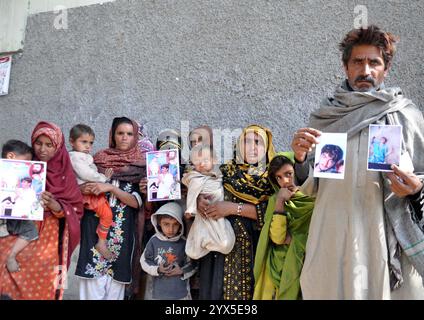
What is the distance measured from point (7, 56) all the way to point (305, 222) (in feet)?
14.6

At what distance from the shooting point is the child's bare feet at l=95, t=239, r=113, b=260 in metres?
3.83

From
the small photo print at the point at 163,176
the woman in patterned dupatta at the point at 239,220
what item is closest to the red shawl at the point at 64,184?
the small photo print at the point at 163,176

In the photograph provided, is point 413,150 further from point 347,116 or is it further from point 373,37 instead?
point 373,37

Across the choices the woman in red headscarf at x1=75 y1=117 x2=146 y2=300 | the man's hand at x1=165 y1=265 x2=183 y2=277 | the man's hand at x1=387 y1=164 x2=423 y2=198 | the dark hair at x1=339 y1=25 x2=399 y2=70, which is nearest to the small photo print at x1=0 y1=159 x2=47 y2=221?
the woman in red headscarf at x1=75 y1=117 x2=146 y2=300

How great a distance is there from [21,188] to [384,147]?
232cm

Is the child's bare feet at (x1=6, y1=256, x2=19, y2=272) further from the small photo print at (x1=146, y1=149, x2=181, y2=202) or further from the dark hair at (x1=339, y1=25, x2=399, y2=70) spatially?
the dark hair at (x1=339, y1=25, x2=399, y2=70)

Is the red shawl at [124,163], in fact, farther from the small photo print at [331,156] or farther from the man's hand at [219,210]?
the small photo print at [331,156]

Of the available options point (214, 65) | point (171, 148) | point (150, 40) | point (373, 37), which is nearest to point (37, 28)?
point (150, 40)

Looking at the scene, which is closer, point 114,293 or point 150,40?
point 114,293

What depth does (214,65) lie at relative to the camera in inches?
204

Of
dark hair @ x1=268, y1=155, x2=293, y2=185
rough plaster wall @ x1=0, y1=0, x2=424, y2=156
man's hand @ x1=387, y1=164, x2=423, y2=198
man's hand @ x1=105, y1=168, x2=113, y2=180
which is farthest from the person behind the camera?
rough plaster wall @ x1=0, y1=0, x2=424, y2=156

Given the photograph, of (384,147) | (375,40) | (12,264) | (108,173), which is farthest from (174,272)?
(375,40)

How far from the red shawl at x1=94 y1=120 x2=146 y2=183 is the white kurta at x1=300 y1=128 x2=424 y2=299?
168 centimetres

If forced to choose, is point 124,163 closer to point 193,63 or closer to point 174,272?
point 174,272
